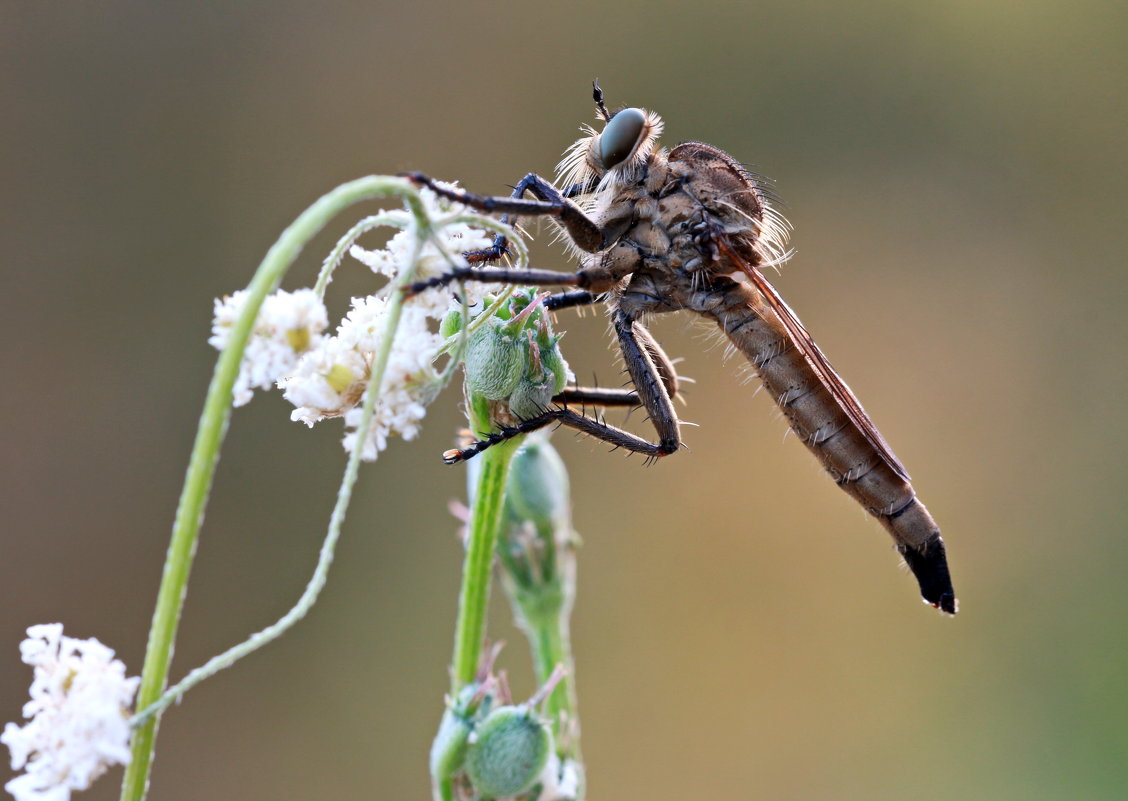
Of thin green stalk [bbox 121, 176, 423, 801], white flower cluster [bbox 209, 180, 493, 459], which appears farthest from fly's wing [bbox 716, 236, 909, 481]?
thin green stalk [bbox 121, 176, 423, 801]

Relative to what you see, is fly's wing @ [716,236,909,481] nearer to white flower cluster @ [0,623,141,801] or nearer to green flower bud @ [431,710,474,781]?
green flower bud @ [431,710,474,781]

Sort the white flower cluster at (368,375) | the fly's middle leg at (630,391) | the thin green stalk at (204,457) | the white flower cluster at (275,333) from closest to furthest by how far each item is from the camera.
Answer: the thin green stalk at (204,457) → the white flower cluster at (275,333) → the white flower cluster at (368,375) → the fly's middle leg at (630,391)

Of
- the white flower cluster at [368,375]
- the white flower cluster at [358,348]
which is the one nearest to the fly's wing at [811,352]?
the white flower cluster at [358,348]

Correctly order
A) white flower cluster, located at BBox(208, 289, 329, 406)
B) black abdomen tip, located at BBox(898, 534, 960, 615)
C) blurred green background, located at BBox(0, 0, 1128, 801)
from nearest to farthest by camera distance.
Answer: white flower cluster, located at BBox(208, 289, 329, 406) < black abdomen tip, located at BBox(898, 534, 960, 615) < blurred green background, located at BBox(0, 0, 1128, 801)

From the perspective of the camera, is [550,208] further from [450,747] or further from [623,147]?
[450,747]

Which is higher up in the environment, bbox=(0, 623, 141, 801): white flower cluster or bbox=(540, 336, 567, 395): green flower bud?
bbox=(540, 336, 567, 395): green flower bud

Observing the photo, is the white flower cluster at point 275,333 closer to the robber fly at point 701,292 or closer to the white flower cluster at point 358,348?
the white flower cluster at point 358,348

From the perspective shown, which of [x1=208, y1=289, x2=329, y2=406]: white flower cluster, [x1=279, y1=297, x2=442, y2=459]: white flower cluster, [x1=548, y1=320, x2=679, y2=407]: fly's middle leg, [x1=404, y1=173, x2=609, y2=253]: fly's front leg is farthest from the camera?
[x1=548, y1=320, x2=679, y2=407]: fly's middle leg

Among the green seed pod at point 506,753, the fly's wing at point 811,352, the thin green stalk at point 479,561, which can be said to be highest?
the fly's wing at point 811,352

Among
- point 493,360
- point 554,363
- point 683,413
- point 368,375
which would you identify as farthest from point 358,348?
point 683,413
